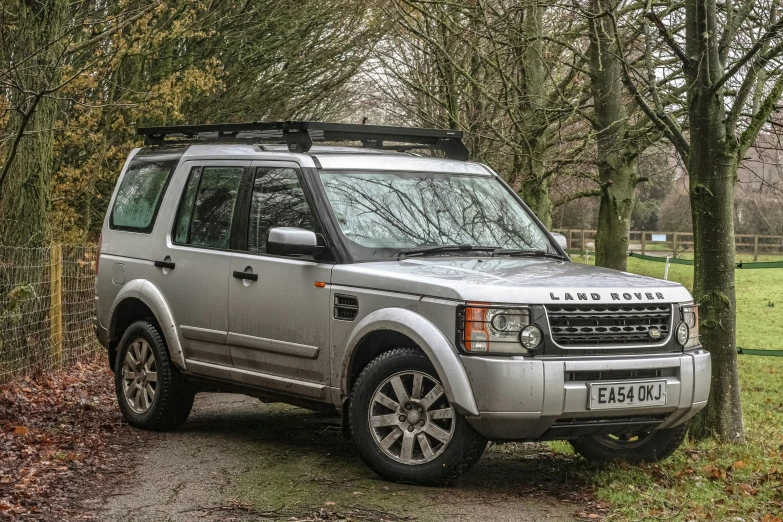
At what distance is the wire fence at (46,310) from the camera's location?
11656 mm

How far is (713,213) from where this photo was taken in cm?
888

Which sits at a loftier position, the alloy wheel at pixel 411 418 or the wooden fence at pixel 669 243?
the wooden fence at pixel 669 243

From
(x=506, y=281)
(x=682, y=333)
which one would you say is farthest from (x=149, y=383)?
(x=682, y=333)

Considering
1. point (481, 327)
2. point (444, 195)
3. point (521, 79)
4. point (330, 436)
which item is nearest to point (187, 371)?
point (330, 436)

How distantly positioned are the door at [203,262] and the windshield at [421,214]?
1.03 meters

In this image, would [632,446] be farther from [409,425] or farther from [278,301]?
[278,301]

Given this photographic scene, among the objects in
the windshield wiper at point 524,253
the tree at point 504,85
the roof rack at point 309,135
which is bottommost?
the windshield wiper at point 524,253

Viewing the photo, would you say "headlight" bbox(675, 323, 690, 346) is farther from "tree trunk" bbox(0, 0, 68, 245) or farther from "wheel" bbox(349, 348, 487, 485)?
"tree trunk" bbox(0, 0, 68, 245)

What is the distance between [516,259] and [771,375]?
426 inches

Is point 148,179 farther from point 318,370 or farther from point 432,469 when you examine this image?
point 432,469

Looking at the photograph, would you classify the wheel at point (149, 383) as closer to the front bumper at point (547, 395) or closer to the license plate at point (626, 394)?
the front bumper at point (547, 395)

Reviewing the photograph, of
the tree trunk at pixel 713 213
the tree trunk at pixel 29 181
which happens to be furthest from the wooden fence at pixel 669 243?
the tree trunk at pixel 713 213

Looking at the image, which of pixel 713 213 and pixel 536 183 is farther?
pixel 536 183

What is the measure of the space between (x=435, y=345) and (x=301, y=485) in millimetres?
1212
